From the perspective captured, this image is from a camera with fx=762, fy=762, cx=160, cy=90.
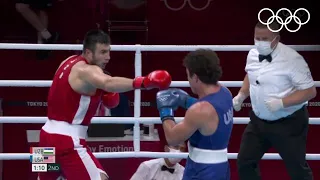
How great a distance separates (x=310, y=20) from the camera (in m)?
9.49

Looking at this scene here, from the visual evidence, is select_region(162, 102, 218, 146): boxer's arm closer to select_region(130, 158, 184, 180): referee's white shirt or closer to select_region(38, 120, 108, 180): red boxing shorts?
select_region(38, 120, 108, 180): red boxing shorts

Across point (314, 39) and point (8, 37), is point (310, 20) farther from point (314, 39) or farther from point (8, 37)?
point (8, 37)

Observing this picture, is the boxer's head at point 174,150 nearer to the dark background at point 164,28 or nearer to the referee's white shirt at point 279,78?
the referee's white shirt at point 279,78

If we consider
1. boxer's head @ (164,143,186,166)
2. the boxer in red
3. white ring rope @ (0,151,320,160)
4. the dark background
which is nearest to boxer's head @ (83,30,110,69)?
the boxer in red

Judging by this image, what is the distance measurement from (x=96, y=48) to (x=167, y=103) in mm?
750

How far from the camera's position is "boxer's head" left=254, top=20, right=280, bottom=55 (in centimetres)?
522

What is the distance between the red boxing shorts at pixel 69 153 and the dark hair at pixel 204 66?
1.05 meters

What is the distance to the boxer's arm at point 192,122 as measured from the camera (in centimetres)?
434

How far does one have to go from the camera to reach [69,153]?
197 inches

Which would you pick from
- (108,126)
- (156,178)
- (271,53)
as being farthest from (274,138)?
(108,126)

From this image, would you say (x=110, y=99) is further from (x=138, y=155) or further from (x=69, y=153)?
(x=138, y=155)

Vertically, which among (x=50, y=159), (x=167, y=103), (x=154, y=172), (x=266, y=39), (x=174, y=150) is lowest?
(x=154, y=172)

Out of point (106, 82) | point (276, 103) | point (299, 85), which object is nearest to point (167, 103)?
point (106, 82)

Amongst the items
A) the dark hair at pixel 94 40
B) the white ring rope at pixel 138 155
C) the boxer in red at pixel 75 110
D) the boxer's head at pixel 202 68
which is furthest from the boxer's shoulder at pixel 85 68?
the white ring rope at pixel 138 155
